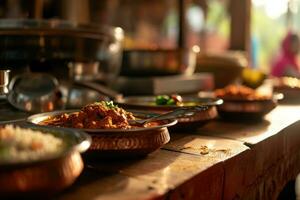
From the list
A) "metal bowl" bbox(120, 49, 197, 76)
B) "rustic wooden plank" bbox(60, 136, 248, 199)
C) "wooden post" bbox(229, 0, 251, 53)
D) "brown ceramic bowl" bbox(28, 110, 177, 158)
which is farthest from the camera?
"wooden post" bbox(229, 0, 251, 53)

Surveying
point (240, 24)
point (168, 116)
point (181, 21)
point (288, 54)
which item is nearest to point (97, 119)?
point (168, 116)

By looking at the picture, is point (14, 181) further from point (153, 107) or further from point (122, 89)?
point (122, 89)

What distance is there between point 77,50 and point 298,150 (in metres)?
1.56

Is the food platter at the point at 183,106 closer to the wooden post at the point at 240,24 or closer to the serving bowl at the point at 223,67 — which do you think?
the serving bowl at the point at 223,67

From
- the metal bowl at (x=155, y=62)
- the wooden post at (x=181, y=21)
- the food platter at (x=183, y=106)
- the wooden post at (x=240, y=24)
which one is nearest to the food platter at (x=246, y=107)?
the food platter at (x=183, y=106)

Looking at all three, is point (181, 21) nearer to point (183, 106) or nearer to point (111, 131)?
point (183, 106)

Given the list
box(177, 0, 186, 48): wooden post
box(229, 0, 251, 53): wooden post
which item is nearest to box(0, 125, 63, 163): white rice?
box(177, 0, 186, 48): wooden post

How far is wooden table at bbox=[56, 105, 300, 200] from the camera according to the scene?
1299 mm

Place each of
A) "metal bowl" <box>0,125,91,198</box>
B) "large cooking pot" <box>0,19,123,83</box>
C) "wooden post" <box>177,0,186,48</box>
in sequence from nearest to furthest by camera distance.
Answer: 1. "metal bowl" <box>0,125,91,198</box>
2. "large cooking pot" <box>0,19,123,83</box>
3. "wooden post" <box>177,0,186,48</box>

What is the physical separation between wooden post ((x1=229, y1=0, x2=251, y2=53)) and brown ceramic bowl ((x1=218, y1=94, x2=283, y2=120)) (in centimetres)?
300

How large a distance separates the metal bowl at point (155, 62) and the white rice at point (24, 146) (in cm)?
217

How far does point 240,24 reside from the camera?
5.57m

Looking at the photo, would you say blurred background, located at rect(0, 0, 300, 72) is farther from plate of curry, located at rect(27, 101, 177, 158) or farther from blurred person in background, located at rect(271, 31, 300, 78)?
plate of curry, located at rect(27, 101, 177, 158)

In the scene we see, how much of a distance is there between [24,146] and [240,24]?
4.83 m
